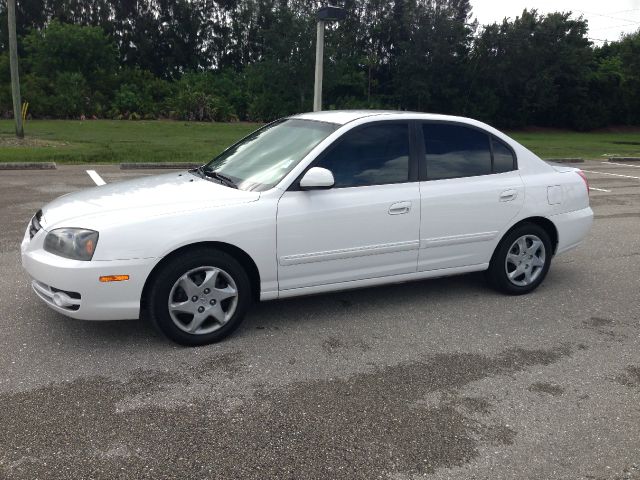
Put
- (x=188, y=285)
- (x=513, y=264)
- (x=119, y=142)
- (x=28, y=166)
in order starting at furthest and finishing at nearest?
(x=119, y=142) → (x=28, y=166) → (x=513, y=264) → (x=188, y=285)

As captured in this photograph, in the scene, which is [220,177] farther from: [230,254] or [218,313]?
[218,313]

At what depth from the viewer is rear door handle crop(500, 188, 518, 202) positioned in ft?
17.5

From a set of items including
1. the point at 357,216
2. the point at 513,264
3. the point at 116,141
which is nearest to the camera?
the point at 357,216

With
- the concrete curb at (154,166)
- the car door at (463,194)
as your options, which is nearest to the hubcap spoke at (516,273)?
the car door at (463,194)

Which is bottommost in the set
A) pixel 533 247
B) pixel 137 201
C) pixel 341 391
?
pixel 341 391

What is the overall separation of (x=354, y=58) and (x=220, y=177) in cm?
3802

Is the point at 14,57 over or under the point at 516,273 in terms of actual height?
over

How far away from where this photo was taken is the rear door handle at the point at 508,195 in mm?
5340

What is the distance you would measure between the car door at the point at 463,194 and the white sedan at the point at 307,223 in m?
0.01

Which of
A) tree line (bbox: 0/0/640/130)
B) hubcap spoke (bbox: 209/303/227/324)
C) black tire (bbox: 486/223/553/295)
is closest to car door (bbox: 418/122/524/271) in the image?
black tire (bbox: 486/223/553/295)

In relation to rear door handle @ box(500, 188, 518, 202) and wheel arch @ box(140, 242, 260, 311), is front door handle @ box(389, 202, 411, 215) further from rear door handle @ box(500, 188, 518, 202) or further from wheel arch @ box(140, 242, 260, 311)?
wheel arch @ box(140, 242, 260, 311)

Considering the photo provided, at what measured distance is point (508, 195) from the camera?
537 centimetres

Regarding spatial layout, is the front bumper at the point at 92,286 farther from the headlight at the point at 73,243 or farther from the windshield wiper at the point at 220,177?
the windshield wiper at the point at 220,177

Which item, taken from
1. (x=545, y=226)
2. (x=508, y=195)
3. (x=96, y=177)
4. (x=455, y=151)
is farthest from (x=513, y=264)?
(x=96, y=177)
